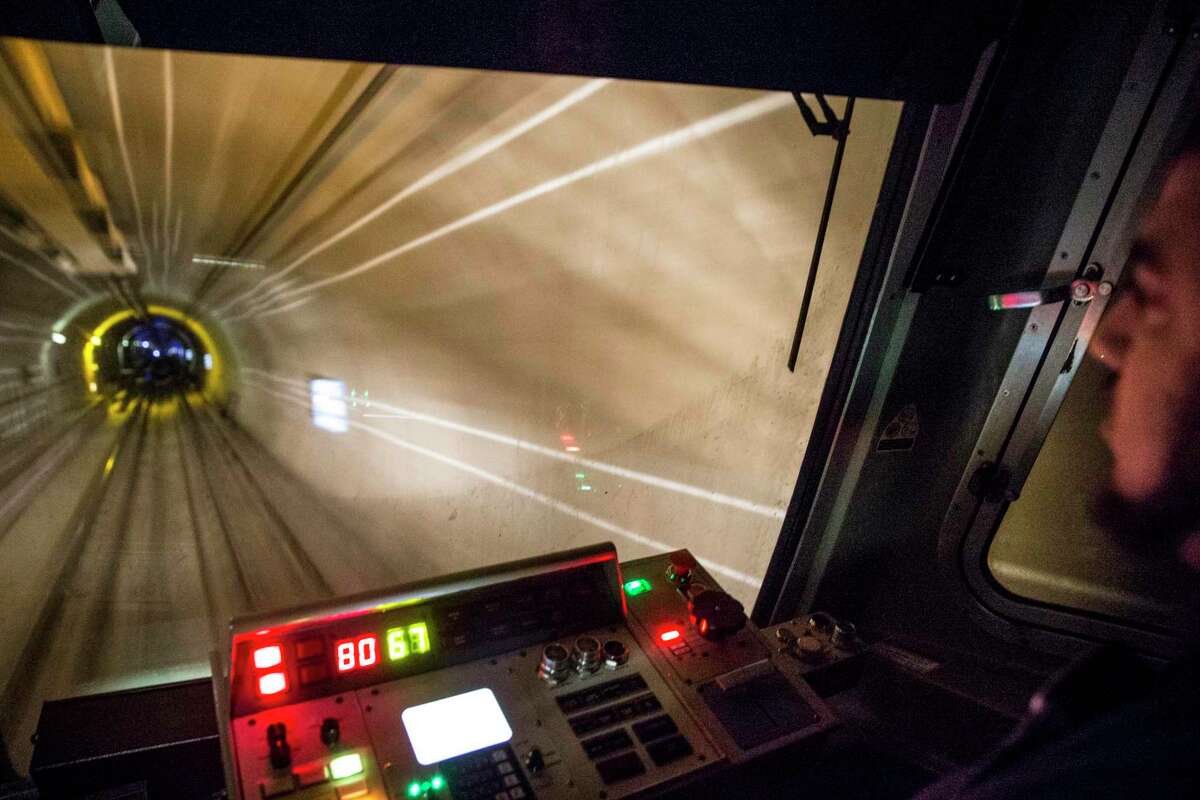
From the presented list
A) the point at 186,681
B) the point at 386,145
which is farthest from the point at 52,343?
the point at 186,681

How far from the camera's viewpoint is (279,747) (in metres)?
1.19

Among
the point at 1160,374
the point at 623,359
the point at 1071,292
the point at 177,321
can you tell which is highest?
the point at 1071,292

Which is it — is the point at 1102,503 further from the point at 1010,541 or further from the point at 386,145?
the point at 386,145

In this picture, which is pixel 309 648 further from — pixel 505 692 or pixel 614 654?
pixel 614 654

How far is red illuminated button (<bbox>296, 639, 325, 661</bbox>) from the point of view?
133 cm

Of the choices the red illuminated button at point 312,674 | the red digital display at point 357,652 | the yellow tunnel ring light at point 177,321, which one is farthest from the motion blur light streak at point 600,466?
the yellow tunnel ring light at point 177,321

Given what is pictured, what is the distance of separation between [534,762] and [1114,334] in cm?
206

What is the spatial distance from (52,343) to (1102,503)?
43.1ft

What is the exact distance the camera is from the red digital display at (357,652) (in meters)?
1.37

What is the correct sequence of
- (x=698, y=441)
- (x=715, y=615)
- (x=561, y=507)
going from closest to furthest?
1. (x=715, y=615)
2. (x=698, y=441)
3. (x=561, y=507)

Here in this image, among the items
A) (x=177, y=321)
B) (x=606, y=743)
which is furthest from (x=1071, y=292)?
(x=177, y=321)

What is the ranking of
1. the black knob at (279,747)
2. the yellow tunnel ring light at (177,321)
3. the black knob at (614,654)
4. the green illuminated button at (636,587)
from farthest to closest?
the yellow tunnel ring light at (177,321) → the green illuminated button at (636,587) → the black knob at (614,654) → the black knob at (279,747)

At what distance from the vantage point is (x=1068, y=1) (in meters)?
1.56

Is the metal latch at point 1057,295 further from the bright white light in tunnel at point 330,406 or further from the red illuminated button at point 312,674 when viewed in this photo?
the bright white light in tunnel at point 330,406
